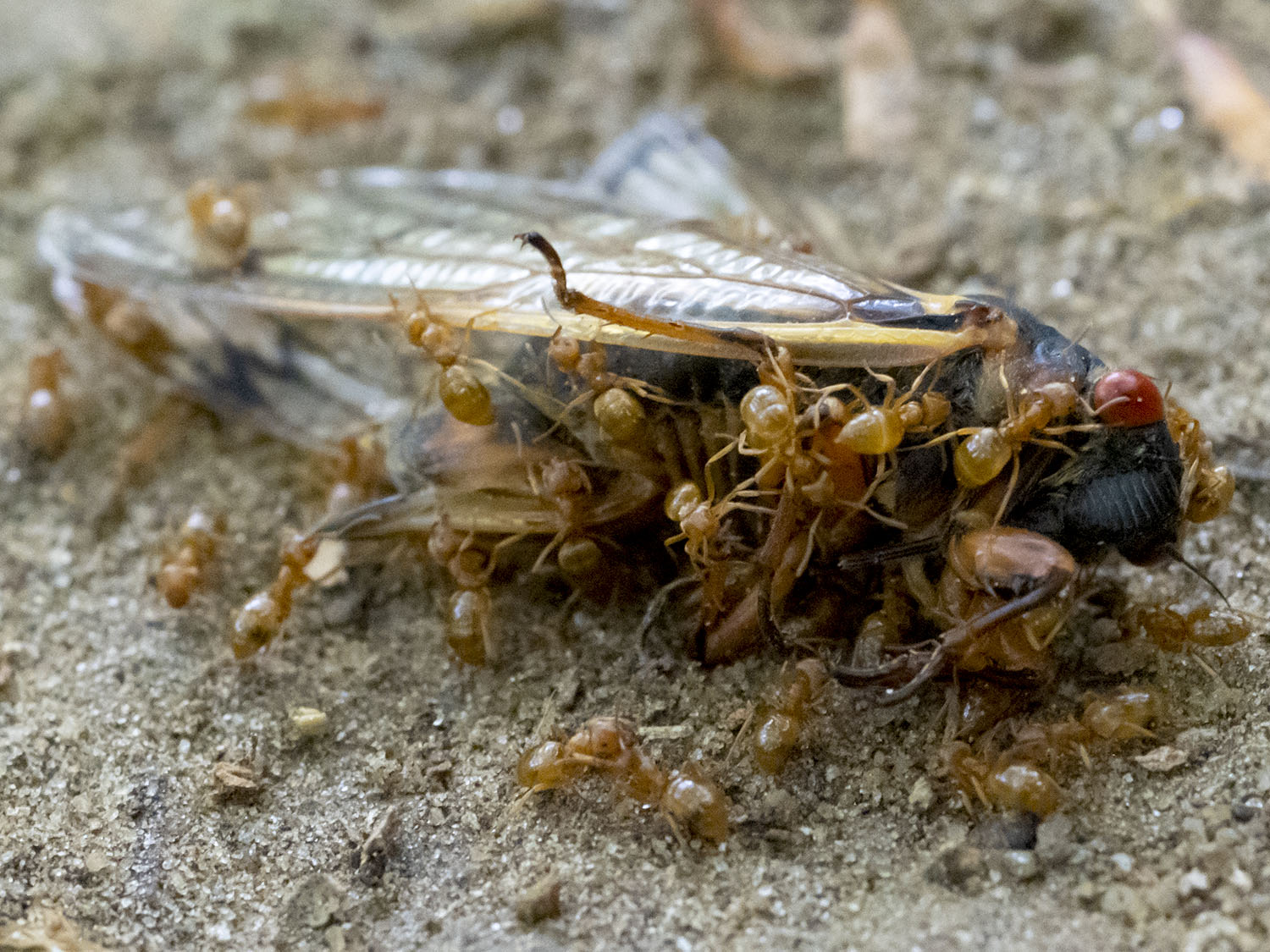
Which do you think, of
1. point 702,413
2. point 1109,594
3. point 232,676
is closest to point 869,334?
point 702,413

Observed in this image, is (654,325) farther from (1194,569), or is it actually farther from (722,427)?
(1194,569)

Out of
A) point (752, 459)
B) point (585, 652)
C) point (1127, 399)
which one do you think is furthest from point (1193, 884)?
point (585, 652)

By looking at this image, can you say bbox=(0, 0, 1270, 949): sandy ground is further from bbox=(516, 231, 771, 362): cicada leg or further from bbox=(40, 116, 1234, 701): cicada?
bbox=(516, 231, 771, 362): cicada leg

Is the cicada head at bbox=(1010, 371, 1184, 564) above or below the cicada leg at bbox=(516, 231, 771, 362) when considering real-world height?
below

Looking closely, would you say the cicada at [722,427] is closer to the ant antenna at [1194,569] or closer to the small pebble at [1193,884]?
the ant antenna at [1194,569]

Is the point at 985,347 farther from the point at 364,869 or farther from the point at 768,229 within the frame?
the point at 364,869

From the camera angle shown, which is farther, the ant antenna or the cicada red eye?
the ant antenna

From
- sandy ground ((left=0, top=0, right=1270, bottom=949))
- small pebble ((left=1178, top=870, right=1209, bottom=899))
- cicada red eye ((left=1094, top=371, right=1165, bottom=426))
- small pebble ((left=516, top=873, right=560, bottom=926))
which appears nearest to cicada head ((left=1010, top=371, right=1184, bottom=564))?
cicada red eye ((left=1094, top=371, right=1165, bottom=426))
